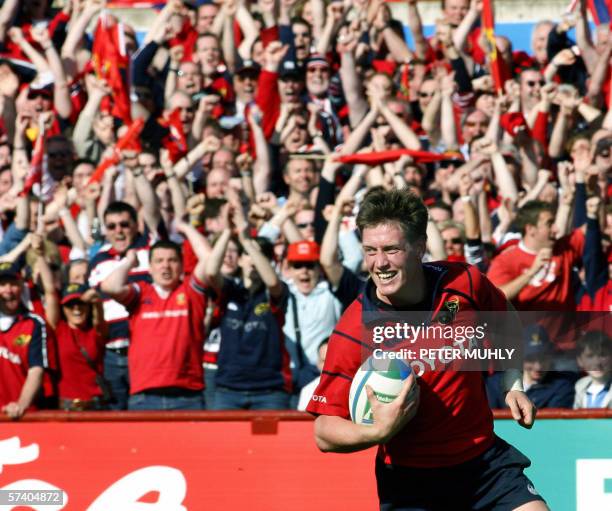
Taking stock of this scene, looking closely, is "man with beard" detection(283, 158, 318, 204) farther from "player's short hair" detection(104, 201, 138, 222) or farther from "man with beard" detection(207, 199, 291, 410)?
"player's short hair" detection(104, 201, 138, 222)

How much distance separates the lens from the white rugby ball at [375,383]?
5.33 meters

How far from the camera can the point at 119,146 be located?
12.0 m

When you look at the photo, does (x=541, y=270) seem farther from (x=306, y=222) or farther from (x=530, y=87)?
(x=530, y=87)

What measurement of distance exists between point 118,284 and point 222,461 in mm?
2311

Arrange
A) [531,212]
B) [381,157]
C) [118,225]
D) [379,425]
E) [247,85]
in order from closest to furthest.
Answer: [379,425], [531,212], [118,225], [381,157], [247,85]

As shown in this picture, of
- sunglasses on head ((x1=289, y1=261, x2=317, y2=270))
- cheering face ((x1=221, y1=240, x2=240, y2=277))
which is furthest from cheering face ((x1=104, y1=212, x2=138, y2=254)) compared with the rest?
sunglasses on head ((x1=289, y1=261, x2=317, y2=270))

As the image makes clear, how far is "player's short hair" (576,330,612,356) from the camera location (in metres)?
9.34

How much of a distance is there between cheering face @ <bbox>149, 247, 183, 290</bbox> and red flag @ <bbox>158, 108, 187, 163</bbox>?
2.86m

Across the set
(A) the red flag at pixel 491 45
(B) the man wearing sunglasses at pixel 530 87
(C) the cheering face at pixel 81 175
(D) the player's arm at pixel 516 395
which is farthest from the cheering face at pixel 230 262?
(D) the player's arm at pixel 516 395

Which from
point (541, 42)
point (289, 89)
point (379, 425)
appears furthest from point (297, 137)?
point (379, 425)

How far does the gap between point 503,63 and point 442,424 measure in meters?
7.68

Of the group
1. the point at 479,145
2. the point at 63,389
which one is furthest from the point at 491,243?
the point at 63,389

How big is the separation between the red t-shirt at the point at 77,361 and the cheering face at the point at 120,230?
892 millimetres

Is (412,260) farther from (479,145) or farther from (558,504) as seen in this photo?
(479,145)
